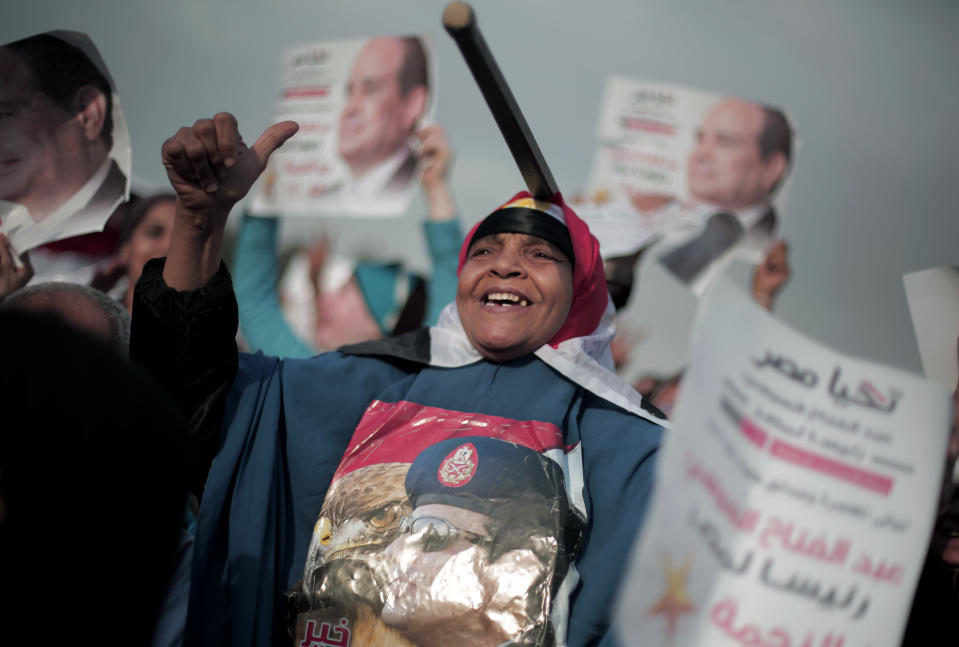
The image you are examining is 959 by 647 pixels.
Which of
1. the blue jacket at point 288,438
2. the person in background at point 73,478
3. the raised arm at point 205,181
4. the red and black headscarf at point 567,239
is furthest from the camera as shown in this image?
the red and black headscarf at point 567,239

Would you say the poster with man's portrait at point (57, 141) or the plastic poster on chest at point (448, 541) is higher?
the poster with man's portrait at point (57, 141)

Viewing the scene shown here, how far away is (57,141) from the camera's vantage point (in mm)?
3045

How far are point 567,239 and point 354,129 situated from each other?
2.57 metres

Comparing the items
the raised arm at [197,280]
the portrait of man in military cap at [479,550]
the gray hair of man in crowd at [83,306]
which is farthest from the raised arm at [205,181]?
the portrait of man in military cap at [479,550]

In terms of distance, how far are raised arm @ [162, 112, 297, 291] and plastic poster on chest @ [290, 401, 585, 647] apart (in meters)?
0.67

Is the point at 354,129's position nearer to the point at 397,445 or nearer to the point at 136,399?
the point at 397,445

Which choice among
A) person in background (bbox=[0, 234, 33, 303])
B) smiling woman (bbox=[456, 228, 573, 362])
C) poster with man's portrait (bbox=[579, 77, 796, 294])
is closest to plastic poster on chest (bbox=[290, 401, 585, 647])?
smiling woman (bbox=[456, 228, 573, 362])

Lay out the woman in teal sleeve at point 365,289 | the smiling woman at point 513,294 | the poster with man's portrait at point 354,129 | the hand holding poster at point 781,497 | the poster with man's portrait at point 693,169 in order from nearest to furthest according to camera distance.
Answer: the hand holding poster at point 781,497, the smiling woman at point 513,294, the woman in teal sleeve at point 365,289, the poster with man's portrait at point 354,129, the poster with man's portrait at point 693,169

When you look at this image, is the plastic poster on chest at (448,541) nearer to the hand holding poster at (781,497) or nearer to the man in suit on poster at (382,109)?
the hand holding poster at (781,497)

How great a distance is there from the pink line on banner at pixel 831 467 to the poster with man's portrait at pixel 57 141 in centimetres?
286

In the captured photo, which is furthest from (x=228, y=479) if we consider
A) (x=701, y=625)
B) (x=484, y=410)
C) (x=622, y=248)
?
(x=622, y=248)

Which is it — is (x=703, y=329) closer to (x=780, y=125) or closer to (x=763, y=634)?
(x=763, y=634)

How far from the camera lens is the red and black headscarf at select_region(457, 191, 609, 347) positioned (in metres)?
2.46

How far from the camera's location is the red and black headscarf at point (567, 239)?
2.46 metres
